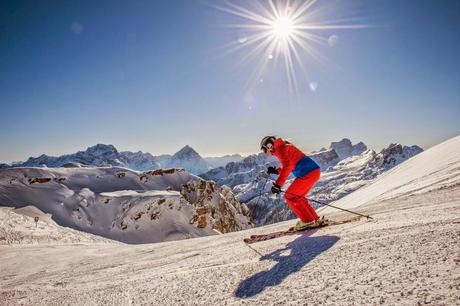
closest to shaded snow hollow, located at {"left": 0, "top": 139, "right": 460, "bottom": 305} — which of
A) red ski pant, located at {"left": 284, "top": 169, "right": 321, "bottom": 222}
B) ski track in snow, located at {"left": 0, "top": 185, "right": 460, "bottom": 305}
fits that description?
ski track in snow, located at {"left": 0, "top": 185, "right": 460, "bottom": 305}

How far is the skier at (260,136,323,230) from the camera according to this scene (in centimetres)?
642

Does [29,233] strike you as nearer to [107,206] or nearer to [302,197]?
[302,197]

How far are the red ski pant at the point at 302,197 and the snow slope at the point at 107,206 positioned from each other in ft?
157

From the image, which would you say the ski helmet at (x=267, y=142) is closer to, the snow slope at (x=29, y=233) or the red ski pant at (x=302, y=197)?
the red ski pant at (x=302, y=197)

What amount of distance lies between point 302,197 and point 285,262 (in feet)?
9.67

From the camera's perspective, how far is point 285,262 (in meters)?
3.66

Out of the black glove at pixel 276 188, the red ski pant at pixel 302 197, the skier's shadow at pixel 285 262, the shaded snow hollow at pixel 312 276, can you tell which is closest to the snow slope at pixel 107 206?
the black glove at pixel 276 188

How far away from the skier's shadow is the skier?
177 centimetres

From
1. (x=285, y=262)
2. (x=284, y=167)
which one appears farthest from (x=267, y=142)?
(x=285, y=262)

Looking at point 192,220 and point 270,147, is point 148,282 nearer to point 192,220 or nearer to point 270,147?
point 270,147

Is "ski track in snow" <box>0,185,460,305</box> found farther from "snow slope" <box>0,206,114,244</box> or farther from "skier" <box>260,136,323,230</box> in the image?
"snow slope" <box>0,206,114,244</box>

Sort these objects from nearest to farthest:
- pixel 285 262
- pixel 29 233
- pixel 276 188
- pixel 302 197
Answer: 1. pixel 285 262
2. pixel 302 197
3. pixel 276 188
4. pixel 29 233

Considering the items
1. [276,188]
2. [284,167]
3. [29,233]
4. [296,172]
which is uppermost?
[284,167]

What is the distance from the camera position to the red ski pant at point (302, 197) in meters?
6.40
